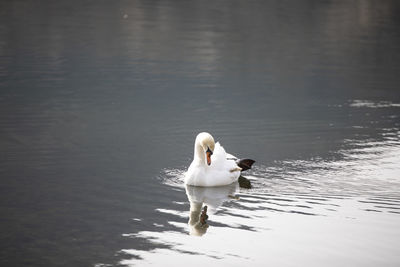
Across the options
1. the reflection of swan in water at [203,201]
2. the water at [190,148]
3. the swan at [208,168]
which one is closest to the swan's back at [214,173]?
the swan at [208,168]

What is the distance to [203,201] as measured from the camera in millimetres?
13062

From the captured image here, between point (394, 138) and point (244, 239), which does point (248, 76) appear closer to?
point (394, 138)

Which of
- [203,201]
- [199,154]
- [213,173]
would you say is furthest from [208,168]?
[203,201]

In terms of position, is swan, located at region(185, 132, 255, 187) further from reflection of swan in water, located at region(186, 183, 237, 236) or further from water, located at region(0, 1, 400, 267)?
water, located at region(0, 1, 400, 267)

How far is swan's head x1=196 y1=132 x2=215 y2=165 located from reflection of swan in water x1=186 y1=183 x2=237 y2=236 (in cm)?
58

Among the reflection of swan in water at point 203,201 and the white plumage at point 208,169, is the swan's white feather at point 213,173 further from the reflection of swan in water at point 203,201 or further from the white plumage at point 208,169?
the reflection of swan in water at point 203,201

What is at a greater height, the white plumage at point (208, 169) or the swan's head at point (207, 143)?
the swan's head at point (207, 143)

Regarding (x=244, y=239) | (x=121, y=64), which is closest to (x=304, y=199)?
(x=244, y=239)

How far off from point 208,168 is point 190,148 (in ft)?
8.65

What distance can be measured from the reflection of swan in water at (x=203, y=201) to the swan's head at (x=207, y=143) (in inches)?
23.0

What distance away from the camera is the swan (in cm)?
1371

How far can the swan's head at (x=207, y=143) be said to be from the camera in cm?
1370

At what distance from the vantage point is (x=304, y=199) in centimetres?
1286

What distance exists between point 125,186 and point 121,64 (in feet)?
49.6
